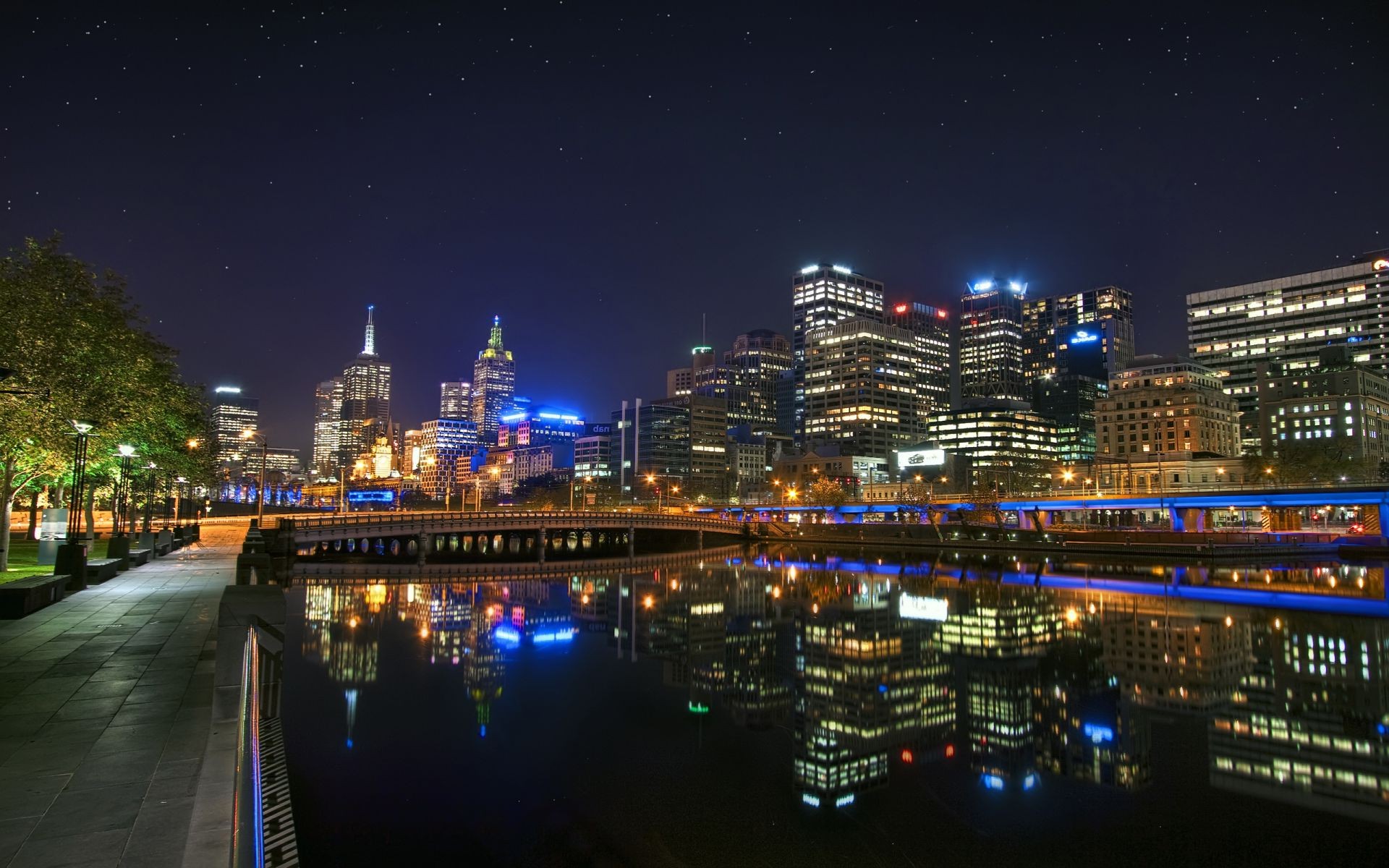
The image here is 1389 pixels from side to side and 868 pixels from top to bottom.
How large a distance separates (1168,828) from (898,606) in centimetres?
3006

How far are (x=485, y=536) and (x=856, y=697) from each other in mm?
119704

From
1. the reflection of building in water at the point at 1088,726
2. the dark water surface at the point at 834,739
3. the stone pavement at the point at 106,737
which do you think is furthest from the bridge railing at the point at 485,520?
the reflection of building in water at the point at 1088,726

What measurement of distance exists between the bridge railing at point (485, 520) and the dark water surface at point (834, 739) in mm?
39363

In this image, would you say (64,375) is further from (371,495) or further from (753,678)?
(371,495)

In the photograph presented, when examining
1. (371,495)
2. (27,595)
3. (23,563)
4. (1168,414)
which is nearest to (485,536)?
(371,495)

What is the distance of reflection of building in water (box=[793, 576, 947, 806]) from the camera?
15.6m

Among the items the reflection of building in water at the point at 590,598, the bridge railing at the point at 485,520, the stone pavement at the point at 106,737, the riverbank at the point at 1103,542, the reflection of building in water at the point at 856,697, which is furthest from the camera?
the riverbank at the point at 1103,542

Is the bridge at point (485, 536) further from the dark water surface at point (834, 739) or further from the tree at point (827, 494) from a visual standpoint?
the tree at point (827, 494)

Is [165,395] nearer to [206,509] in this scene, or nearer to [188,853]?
[188,853]

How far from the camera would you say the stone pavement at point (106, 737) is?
7.97 meters

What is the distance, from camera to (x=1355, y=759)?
16.4 m

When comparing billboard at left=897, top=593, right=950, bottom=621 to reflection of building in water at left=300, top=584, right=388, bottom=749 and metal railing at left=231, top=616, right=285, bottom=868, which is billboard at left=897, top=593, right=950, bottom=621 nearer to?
reflection of building in water at left=300, top=584, right=388, bottom=749

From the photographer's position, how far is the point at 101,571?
29.6 meters

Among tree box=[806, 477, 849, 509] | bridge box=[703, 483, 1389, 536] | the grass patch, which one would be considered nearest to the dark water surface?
the grass patch
